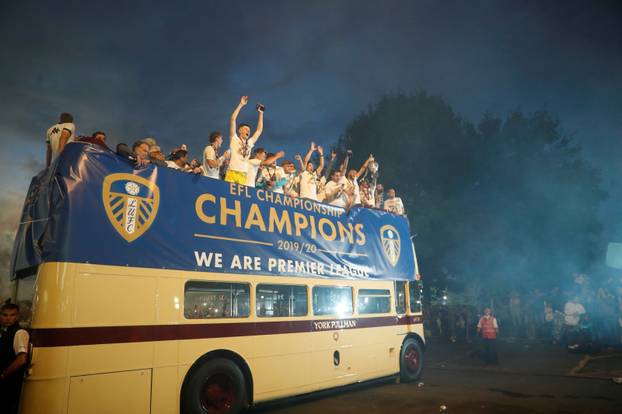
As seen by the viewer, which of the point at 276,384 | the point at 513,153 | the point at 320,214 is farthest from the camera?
the point at 513,153

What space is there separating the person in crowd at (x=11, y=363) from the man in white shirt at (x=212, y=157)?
373cm

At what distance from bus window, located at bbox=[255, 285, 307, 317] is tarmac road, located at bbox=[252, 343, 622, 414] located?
6.28ft

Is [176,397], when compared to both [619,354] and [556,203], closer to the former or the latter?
[619,354]

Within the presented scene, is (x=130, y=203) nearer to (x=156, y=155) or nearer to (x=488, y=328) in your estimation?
(x=156, y=155)

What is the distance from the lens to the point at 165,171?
250 inches

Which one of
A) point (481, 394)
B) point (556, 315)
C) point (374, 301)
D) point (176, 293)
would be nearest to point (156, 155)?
point (176, 293)

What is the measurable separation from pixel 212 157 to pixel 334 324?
4.25m

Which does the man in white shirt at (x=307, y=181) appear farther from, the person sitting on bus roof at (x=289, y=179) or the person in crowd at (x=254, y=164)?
the person in crowd at (x=254, y=164)

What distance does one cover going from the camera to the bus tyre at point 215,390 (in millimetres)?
5773

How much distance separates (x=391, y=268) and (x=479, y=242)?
39.9 feet

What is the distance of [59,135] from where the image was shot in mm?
6500

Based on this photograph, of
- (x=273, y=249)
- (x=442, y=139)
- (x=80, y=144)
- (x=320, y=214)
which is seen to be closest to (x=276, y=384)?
(x=273, y=249)

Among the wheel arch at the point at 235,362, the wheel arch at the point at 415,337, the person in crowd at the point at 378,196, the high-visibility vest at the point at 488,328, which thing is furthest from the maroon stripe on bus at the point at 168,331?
the high-visibility vest at the point at 488,328

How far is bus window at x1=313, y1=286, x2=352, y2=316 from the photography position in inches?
320
